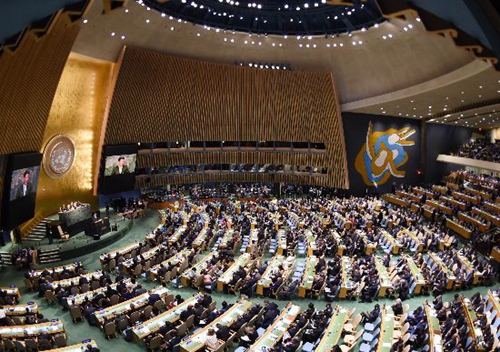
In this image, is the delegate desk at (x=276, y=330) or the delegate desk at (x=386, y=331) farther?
the delegate desk at (x=276, y=330)

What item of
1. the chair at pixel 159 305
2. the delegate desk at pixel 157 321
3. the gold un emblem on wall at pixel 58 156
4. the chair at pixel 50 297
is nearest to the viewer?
the delegate desk at pixel 157 321

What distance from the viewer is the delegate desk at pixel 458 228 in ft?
65.5

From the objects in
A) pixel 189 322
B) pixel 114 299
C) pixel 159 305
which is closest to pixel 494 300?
Answer: pixel 189 322

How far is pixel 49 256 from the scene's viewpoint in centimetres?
1836

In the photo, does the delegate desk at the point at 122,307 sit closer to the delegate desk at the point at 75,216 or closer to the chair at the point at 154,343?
the chair at the point at 154,343

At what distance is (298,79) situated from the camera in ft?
100

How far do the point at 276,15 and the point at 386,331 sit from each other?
20.4m

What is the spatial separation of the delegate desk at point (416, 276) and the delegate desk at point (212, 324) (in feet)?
19.8

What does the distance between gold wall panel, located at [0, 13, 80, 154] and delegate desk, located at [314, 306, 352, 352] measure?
14038 millimetres

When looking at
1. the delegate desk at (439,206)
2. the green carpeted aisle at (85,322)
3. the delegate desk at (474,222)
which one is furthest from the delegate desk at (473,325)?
the delegate desk at (439,206)

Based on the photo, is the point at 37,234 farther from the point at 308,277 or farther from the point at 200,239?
the point at 308,277

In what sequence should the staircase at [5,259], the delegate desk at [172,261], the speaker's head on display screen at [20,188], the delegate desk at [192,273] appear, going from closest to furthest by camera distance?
the delegate desk at [192,273], the delegate desk at [172,261], the speaker's head on display screen at [20,188], the staircase at [5,259]

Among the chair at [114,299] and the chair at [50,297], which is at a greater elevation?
the chair at [114,299]

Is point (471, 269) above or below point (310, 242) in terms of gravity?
below
